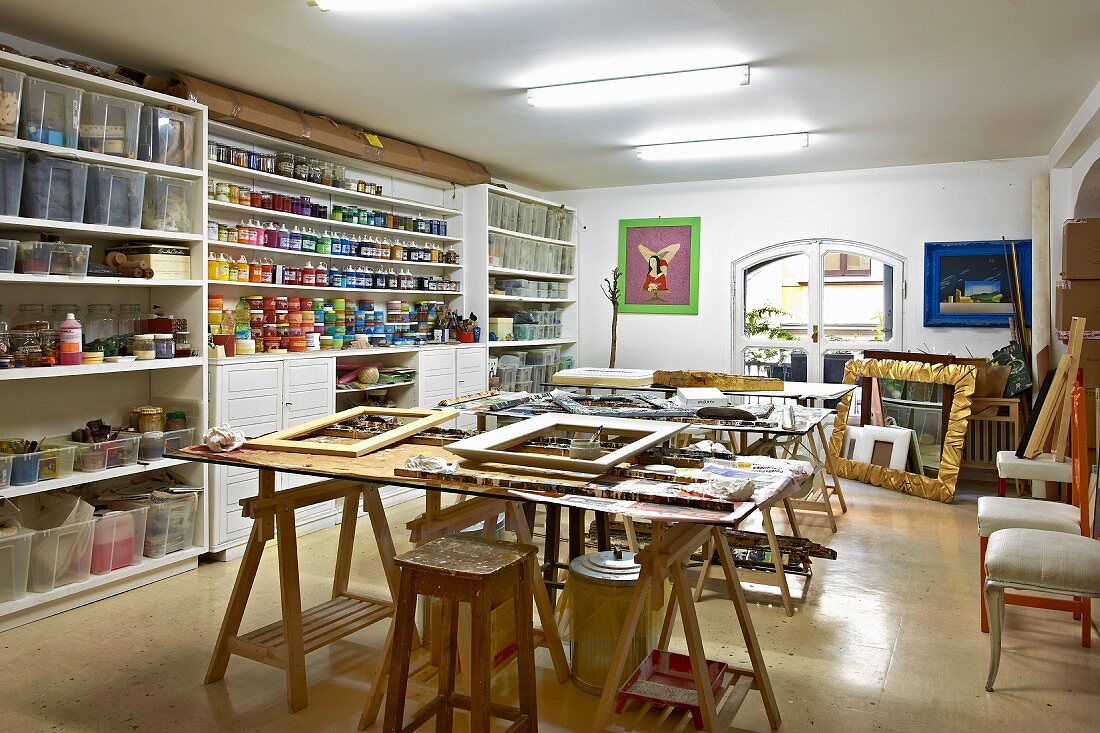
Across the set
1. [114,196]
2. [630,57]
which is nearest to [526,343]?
[630,57]

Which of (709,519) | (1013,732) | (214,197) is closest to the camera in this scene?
(709,519)

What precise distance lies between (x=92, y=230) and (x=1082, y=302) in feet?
18.8

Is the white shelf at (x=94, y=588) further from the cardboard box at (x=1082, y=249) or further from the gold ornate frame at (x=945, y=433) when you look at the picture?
the cardboard box at (x=1082, y=249)

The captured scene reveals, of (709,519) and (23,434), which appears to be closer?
(709,519)

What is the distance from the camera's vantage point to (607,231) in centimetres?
883

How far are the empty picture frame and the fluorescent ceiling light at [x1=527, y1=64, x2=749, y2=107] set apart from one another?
2241 mm

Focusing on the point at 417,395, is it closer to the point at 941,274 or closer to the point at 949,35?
the point at 949,35

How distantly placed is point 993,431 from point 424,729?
5.86 m

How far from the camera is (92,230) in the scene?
4.02m

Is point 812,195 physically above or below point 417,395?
above

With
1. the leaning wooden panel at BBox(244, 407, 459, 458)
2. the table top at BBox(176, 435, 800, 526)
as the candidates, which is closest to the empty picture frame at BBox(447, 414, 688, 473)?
the table top at BBox(176, 435, 800, 526)

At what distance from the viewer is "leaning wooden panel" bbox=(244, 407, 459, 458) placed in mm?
3135

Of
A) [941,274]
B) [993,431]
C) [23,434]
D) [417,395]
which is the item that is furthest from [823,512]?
[23,434]

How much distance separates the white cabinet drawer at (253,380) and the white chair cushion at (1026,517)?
4.00m
